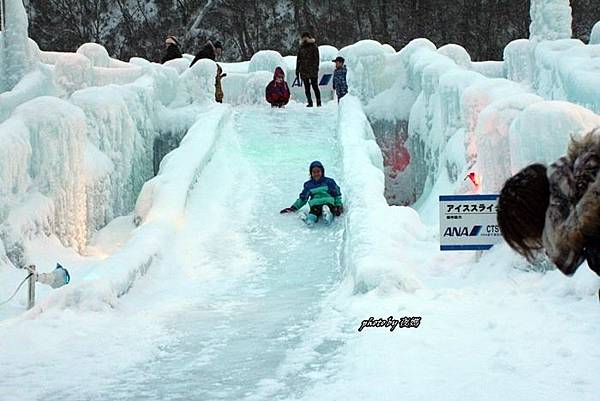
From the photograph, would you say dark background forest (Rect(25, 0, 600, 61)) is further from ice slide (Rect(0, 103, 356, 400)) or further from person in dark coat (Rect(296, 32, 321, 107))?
ice slide (Rect(0, 103, 356, 400))

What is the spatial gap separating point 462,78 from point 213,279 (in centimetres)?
676

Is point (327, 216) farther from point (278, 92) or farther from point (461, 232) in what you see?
point (278, 92)

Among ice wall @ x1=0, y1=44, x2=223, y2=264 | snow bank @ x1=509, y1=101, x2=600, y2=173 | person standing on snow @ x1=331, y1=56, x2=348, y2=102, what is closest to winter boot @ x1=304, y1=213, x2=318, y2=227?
ice wall @ x1=0, y1=44, x2=223, y2=264

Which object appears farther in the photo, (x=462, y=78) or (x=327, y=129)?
(x=327, y=129)

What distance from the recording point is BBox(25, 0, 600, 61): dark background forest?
42.5m

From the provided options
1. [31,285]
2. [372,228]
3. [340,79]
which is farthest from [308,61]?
[31,285]

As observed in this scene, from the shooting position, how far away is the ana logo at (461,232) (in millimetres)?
8008

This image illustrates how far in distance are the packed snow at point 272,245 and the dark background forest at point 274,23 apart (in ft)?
72.9

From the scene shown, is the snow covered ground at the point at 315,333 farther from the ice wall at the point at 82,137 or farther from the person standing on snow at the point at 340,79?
the person standing on snow at the point at 340,79

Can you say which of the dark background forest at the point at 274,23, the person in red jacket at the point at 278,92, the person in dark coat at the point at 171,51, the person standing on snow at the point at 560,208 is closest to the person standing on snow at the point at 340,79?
the person in red jacket at the point at 278,92

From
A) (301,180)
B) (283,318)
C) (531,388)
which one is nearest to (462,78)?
(301,180)

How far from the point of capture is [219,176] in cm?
1448

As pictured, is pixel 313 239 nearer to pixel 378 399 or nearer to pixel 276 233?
pixel 276 233

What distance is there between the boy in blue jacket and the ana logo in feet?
13.1
